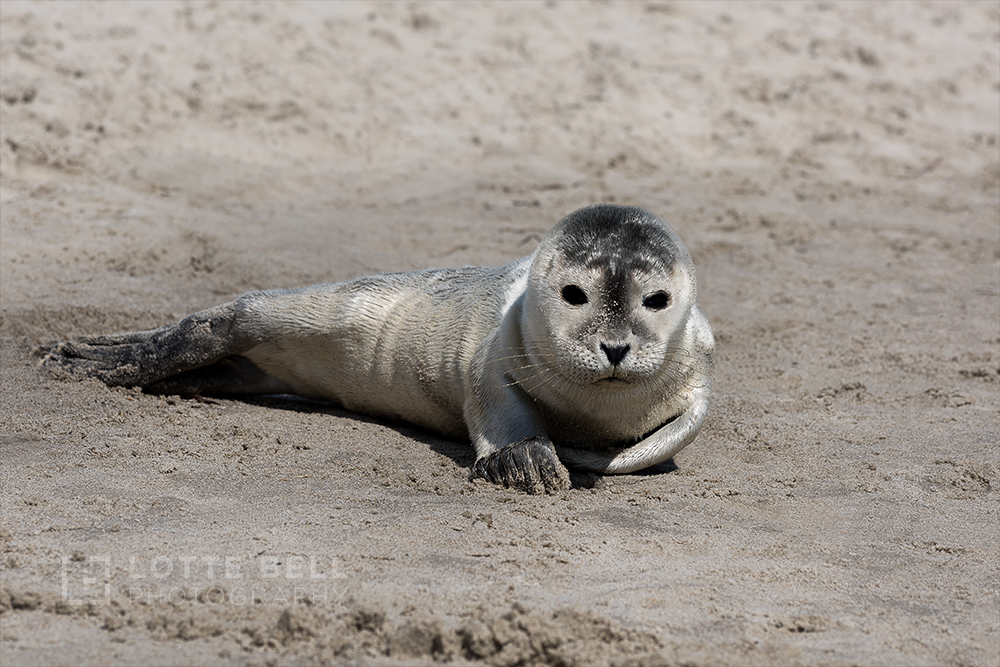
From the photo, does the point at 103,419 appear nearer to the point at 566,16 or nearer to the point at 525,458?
the point at 525,458

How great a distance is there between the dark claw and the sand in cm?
8

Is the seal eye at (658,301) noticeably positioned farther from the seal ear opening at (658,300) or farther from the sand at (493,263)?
the sand at (493,263)

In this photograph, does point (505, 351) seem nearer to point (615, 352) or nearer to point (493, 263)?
point (615, 352)

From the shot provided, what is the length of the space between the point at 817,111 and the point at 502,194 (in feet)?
12.0

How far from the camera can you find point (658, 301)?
4.07 meters

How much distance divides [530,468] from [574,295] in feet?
2.15

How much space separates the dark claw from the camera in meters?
4.00

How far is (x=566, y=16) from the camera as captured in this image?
1126 centimetres

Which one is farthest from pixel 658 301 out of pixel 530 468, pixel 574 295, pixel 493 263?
pixel 493 263

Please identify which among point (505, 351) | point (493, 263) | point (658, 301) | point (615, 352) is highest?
point (658, 301)

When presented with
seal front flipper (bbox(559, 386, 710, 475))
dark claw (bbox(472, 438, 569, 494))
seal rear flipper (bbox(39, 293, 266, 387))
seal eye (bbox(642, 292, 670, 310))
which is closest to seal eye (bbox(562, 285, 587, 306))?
seal eye (bbox(642, 292, 670, 310))

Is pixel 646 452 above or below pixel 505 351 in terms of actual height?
below

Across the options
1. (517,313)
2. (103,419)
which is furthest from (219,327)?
(517,313)

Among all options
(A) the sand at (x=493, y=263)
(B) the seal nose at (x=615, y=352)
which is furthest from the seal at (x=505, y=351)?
(A) the sand at (x=493, y=263)
